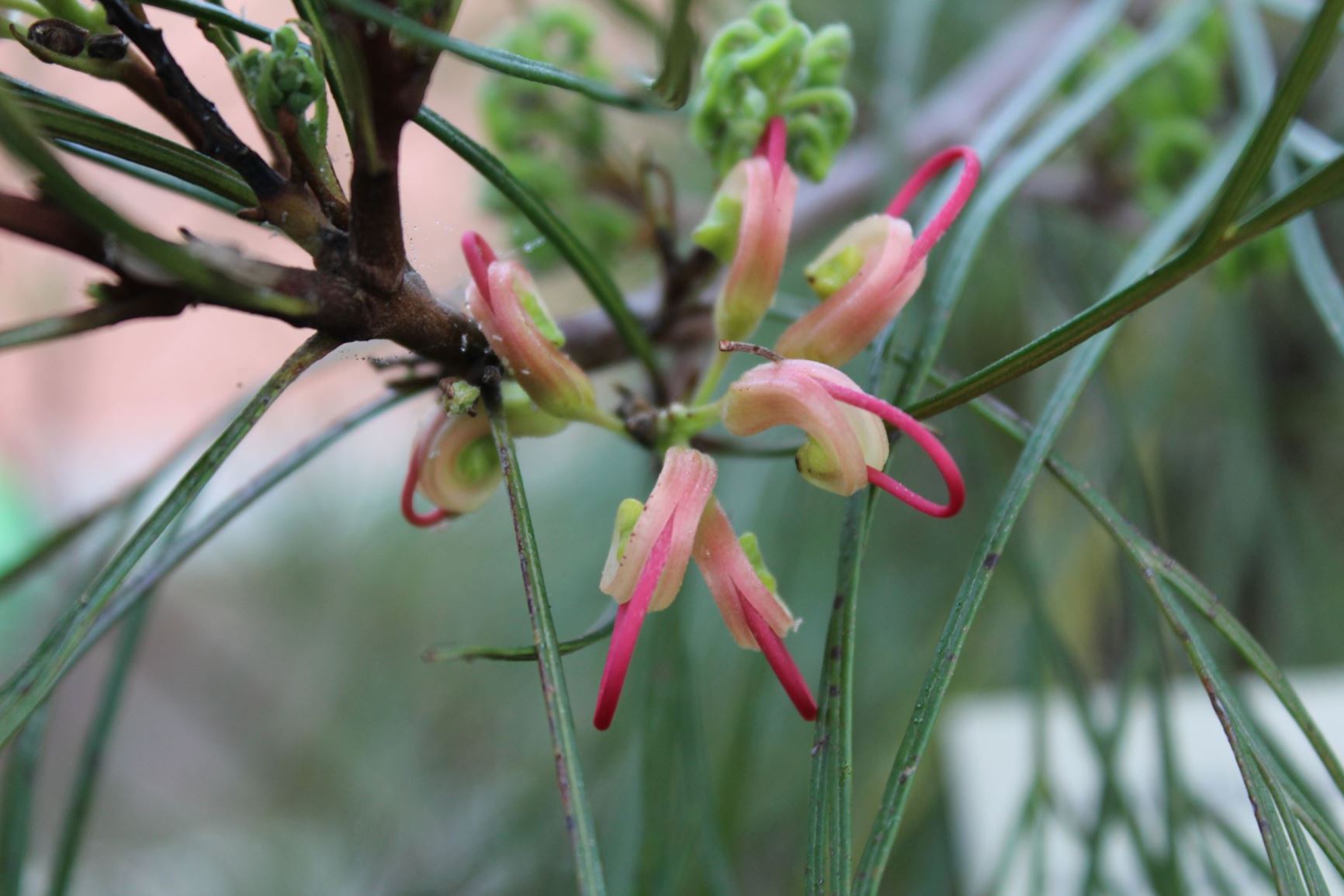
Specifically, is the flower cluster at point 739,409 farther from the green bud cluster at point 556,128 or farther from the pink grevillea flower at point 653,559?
the green bud cluster at point 556,128

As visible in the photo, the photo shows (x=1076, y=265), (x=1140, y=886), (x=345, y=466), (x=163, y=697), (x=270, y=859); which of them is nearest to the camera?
(x=1140, y=886)

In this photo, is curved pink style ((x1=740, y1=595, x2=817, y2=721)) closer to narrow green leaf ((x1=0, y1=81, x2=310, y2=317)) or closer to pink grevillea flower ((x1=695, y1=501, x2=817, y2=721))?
pink grevillea flower ((x1=695, y1=501, x2=817, y2=721))

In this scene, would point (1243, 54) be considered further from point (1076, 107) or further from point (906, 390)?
point (906, 390)

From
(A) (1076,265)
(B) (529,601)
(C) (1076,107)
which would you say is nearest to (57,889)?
(B) (529,601)

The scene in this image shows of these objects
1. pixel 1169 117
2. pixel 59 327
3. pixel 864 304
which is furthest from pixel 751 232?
pixel 1169 117

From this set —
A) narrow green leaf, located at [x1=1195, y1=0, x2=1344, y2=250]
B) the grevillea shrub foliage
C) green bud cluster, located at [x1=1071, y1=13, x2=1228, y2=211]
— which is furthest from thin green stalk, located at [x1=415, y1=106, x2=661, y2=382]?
green bud cluster, located at [x1=1071, y1=13, x2=1228, y2=211]

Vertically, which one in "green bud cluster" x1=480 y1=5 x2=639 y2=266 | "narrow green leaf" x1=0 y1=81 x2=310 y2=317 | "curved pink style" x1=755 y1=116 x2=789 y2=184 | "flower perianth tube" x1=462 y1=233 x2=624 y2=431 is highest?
"green bud cluster" x1=480 y1=5 x2=639 y2=266
